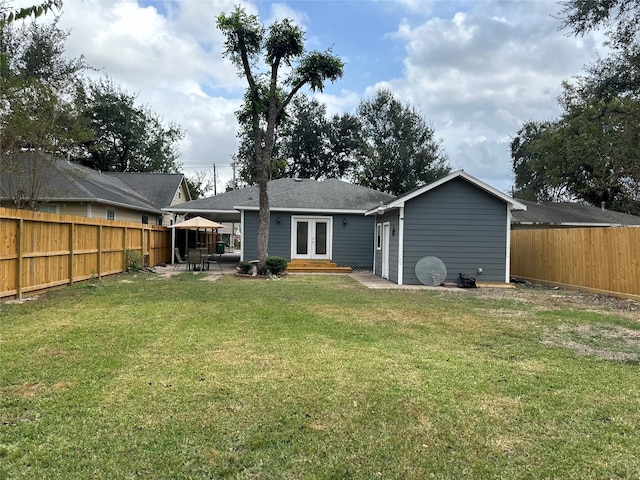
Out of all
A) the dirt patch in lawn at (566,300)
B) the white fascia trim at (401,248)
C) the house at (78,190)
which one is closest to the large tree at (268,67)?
the white fascia trim at (401,248)

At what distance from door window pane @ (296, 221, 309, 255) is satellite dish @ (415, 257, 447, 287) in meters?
5.80

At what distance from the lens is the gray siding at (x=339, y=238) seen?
1692cm

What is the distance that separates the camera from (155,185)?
24.5 meters

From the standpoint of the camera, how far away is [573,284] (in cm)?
1170

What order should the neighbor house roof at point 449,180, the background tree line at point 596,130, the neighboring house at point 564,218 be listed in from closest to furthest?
the neighbor house roof at point 449,180, the background tree line at point 596,130, the neighboring house at point 564,218

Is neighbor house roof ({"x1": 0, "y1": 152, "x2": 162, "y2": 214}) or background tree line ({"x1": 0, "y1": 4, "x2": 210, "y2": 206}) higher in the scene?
background tree line ({"x1": 0, "y1": 4, "x2": 210, "y2": 206})

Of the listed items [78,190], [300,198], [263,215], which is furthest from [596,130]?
[78,190]

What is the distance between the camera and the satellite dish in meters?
12.4

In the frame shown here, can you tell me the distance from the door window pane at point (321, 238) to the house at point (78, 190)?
800 cm

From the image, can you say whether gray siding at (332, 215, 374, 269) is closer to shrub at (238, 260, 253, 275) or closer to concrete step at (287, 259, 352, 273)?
concrete step at (287, 259, 352, 273)

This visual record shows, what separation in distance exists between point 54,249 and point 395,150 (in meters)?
28.9

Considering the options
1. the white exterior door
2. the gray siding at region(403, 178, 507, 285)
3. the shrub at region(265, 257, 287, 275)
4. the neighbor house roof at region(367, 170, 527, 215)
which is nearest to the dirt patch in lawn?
the gray siding at region(403, 178, 507, 285)

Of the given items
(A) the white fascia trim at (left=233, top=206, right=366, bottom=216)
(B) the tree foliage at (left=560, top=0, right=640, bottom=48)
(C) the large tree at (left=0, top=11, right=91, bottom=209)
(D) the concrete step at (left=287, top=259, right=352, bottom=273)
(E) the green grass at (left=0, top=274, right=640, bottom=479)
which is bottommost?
(E) the green grass at (left=0, top=274, right=640, bottom=479)

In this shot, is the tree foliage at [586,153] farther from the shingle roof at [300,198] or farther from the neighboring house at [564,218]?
the shingle roof at [300,198]
